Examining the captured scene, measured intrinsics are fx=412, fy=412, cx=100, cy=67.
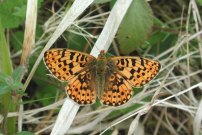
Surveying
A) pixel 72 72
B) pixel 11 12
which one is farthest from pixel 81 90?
pixel 11 12

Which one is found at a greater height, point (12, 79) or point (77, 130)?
point (12, 79)

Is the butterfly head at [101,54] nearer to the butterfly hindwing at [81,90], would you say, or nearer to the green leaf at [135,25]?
the butterfly hindwing at [81,90]

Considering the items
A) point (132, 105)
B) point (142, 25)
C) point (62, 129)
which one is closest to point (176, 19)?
point (142, 25)

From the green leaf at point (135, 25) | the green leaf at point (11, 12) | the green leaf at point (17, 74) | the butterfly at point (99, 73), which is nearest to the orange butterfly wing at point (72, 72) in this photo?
the butterfly at point (99, 73)

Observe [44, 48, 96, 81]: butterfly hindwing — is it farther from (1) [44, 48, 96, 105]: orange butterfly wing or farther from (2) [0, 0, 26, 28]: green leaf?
(2) [0, 0, 26, 28]: green leaf

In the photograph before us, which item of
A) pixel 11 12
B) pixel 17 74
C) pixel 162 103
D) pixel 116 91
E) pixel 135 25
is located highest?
pixel 11 12

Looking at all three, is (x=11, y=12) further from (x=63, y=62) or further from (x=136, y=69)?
(x=136, y=69)

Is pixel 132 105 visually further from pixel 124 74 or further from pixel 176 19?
pixel 176 19
